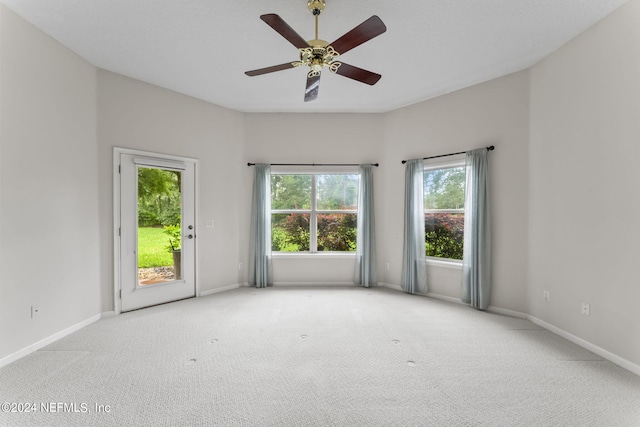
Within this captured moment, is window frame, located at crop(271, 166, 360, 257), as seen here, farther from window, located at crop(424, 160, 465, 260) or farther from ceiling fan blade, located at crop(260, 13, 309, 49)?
ceiling fan blade, located at crop(260, 13, 309, 49)

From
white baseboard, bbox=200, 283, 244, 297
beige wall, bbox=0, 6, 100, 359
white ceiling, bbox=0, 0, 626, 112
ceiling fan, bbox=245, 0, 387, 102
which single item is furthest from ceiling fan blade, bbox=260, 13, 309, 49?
white baseboard, bbox=200, 283, 244, 297

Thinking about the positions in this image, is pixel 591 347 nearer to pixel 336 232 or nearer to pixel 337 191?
pixel 336 232

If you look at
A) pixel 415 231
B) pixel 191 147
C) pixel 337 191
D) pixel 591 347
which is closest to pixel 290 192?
pixel 337 191

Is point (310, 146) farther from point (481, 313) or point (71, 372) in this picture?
point (71, 372)

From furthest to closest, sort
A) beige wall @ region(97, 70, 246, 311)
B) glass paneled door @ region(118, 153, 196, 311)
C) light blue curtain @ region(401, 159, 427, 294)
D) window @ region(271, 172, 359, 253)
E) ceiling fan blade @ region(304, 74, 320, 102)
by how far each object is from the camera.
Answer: window @ region(271, 172, 359, 253)
light blue curtain @ region(401, 159, 427, 294)
glass paneled door @ region(118, 153, 196, 311)
beige wall @ region(97, 70, 246, 311)
ceiling fan blade @ region(304, 74, 320, 102)

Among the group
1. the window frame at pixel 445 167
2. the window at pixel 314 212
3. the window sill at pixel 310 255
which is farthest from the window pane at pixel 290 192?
the window frame at pixel 445 167

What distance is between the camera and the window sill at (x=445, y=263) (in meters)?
4.19

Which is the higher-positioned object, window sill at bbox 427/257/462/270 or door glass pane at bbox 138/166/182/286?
door glass pane at bbox 138/166/182/286

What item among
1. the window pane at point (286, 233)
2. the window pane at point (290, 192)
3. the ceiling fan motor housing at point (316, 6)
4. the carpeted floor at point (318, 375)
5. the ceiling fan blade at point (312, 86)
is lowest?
the carpeted floor at point (318, 375)

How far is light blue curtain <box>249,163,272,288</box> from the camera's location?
488 centimetres

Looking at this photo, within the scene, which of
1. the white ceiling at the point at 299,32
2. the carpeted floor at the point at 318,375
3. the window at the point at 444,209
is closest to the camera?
the carpeted floor at the point at 318,375

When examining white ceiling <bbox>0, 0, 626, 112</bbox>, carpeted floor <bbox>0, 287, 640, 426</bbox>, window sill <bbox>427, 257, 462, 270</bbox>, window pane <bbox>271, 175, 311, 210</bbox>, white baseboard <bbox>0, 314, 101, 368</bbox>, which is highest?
white ceiling <bbox>0, 0, 626, 112</bbox>

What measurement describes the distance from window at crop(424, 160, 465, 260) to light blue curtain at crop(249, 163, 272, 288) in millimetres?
2622

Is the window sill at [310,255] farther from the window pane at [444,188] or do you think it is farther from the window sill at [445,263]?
the window pane at [444,188]
